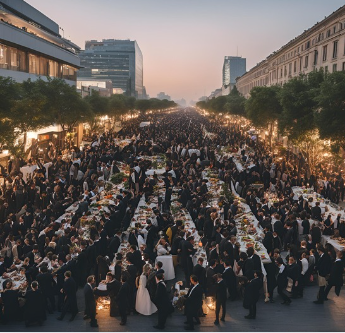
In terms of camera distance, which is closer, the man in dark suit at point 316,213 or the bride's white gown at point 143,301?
the bride's white gown at point 143,301

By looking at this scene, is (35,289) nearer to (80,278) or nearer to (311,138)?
(80,278)

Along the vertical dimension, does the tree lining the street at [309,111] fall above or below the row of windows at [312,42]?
below

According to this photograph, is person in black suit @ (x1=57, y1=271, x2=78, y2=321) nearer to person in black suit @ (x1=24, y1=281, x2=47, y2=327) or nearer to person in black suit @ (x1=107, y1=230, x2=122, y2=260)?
person in black suit @ (x1=24, y1=281, x2=47, y2=327)

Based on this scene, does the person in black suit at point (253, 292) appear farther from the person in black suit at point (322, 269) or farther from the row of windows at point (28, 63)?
the row of windows at point (28, 63)

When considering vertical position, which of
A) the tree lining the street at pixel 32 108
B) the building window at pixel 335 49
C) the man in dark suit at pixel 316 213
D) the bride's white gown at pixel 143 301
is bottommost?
the bride's white gown at pixel 143 301

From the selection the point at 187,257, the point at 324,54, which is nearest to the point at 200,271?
the point at 187,257

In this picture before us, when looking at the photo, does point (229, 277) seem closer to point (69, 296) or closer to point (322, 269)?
point (322, 269)

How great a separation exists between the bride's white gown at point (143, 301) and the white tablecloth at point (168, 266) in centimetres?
199

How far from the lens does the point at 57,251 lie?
11633 millimetres

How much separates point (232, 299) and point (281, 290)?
147 cm

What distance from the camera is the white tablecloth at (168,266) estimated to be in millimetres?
11703

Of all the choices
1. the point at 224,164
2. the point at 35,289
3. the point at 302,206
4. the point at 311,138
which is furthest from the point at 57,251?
the point at 311,138

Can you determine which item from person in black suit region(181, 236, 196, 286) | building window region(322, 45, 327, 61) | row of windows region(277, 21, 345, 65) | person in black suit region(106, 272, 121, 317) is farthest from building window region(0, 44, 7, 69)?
building window region(322, 45, 327, 61)

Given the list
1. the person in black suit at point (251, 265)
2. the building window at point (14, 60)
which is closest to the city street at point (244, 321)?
the person in black suit at point (251, 265)
